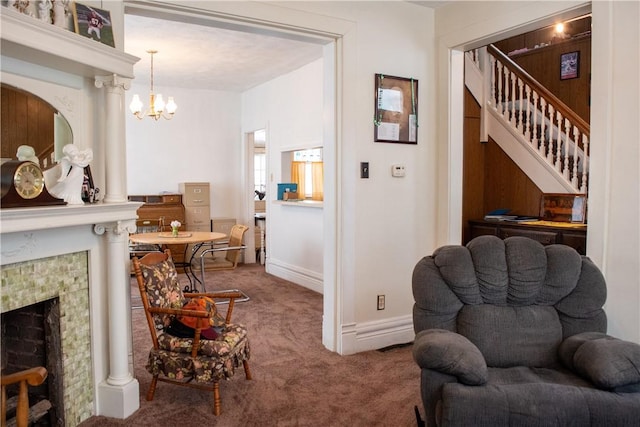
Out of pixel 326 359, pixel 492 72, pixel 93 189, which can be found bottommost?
pixel 326 359

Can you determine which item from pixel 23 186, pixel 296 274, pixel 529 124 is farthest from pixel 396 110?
pixel 296 274

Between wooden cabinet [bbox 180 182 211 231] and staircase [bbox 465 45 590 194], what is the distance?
412cm

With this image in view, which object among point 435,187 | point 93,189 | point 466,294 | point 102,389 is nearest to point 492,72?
point 435,187

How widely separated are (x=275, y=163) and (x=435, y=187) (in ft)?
10.9

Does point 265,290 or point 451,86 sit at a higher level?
point 451,86

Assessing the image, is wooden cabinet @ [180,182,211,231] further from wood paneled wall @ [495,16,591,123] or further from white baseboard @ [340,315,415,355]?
wood paneled wall @ [495,16,591,123]

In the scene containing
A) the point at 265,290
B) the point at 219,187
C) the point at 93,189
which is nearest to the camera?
the point at 93,189

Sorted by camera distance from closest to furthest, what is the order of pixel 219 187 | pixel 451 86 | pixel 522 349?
pixel 522 349 → pixel 451 86 → pixel 219 187

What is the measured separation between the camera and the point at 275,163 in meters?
6.88

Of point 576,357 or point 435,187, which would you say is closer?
point 576,357

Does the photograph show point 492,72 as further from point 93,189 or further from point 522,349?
point 93,189

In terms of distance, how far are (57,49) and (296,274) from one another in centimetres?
453

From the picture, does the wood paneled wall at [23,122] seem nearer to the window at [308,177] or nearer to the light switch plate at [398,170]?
the light switch plate at [398,170]

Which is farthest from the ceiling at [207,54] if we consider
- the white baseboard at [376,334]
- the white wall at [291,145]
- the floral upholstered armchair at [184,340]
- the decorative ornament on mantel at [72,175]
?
the white baseboard at [376,334]
